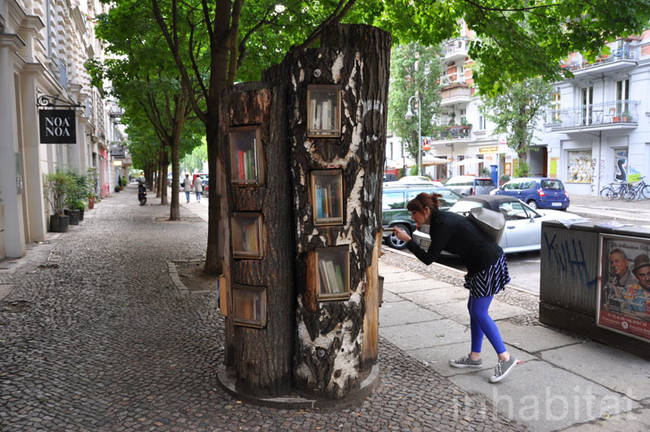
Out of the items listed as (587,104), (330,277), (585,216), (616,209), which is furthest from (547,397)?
(587,104)

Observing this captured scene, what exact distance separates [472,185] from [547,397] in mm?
23188

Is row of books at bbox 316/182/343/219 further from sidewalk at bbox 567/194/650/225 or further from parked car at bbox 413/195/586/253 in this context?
sidewalk at bbox 567/194/650/225

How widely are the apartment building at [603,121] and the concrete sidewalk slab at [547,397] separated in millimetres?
27939

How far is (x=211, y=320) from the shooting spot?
636cm

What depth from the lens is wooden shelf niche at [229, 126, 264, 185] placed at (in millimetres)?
3947

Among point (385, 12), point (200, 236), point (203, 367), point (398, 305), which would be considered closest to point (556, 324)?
point (398, 305)

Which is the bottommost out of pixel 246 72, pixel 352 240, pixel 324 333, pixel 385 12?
pixel 324 333

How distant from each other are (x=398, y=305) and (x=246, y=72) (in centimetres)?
830

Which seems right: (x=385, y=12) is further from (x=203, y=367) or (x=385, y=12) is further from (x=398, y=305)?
(x=203, y=367)

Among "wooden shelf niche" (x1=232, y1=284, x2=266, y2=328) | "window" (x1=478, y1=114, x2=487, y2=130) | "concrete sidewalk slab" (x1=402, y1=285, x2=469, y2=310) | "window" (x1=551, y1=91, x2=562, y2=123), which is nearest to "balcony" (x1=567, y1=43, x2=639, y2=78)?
"window" (x1=551, y1=91, x2=562, y2=123)

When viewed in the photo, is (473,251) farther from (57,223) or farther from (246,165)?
(57,223)

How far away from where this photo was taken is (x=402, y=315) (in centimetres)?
673

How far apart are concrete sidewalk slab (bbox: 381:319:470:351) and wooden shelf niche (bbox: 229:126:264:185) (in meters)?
2.61

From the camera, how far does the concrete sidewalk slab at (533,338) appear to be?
541cm
